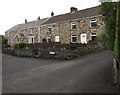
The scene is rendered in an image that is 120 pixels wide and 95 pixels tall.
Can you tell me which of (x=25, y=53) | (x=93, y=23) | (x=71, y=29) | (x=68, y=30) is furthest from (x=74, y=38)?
(x=25, y=53)

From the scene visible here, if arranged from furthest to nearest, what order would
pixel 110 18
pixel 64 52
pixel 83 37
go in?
pixel 83 37
pixel 64 52
pixel 110 18

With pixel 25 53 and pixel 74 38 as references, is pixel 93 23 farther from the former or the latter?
pixel 25 53

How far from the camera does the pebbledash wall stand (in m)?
25.3

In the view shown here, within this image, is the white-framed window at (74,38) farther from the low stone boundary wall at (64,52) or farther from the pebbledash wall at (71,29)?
the low stone boundary wall at (64,52)

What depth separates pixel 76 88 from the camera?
6000 millimetres

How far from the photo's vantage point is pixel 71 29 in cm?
2861

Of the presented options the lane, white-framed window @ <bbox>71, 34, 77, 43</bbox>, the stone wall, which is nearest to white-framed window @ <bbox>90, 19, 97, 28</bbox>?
the stone wall

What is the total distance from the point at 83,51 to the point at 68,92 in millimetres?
9960


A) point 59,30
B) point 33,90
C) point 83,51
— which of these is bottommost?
point 33,90

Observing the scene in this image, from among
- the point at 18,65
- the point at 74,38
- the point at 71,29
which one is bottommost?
the point at 18,65

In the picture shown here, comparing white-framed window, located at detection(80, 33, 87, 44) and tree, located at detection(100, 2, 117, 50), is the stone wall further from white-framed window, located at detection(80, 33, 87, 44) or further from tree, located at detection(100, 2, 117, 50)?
tree, located at detection(100, 2, 117, 50)

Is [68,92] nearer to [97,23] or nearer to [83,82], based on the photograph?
[83,82]

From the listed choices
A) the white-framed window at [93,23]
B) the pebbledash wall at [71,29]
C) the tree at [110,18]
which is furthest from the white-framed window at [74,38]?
the tree at [110,18]

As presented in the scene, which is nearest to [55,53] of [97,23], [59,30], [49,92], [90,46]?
[90,46]
